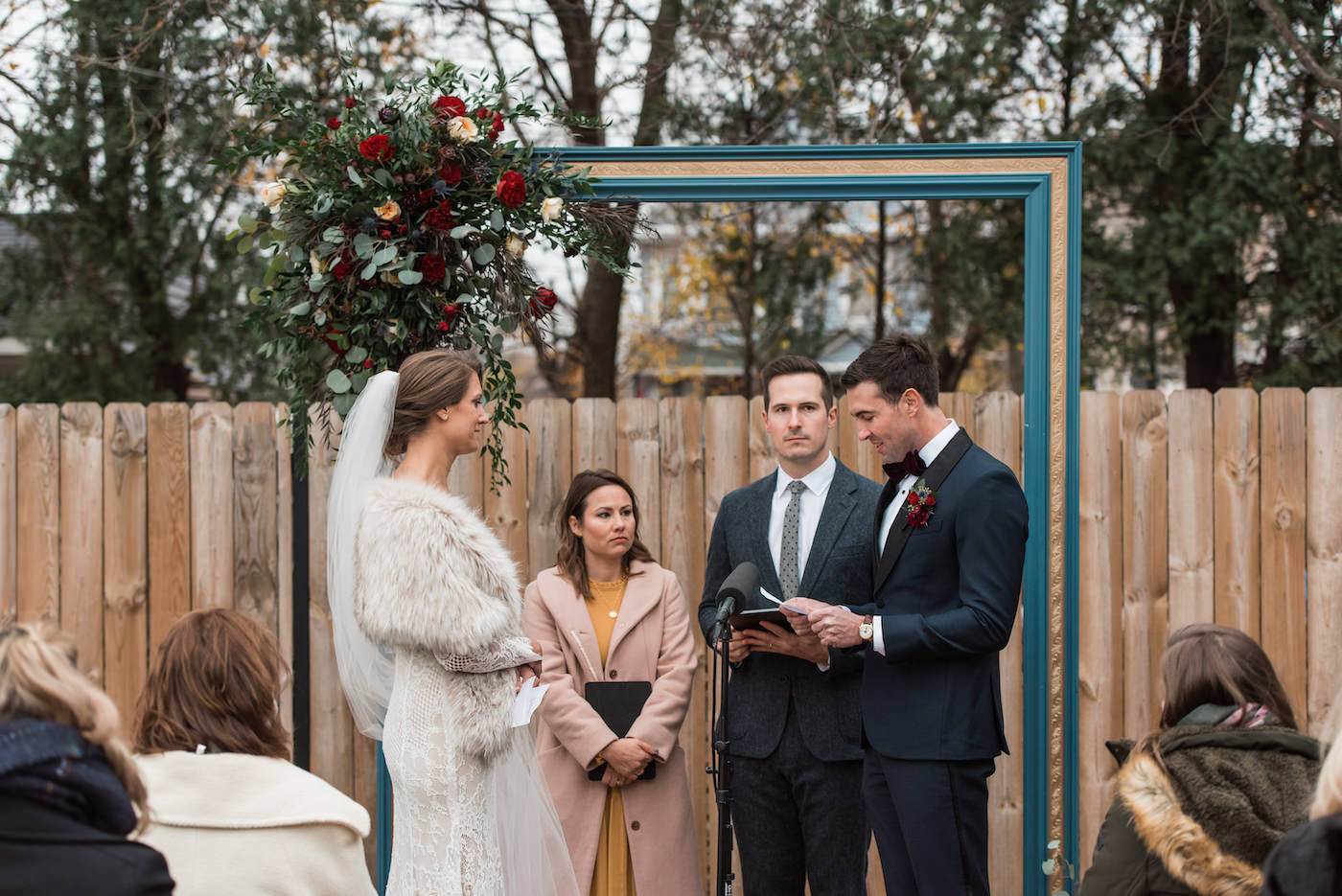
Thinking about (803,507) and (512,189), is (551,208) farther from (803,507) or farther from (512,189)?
(803,507)

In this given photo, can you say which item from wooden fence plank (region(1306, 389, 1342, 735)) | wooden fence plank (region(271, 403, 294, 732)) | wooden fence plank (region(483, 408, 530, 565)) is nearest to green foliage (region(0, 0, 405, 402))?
wooden fence plank (region(271, 403, 294, 732))

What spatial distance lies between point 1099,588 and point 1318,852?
302 centimetres

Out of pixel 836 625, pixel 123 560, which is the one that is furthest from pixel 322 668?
pixel 836 625

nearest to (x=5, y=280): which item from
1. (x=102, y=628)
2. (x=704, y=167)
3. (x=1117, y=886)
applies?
(x=102, y=628)

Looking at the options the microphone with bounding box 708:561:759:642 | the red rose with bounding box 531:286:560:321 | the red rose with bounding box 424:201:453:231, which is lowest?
the microphone with bounding box 708:561:759:642

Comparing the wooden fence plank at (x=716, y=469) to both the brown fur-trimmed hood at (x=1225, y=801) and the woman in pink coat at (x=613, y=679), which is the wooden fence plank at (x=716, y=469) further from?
the brown fur-trimmed hood at (x=1225, y=801)

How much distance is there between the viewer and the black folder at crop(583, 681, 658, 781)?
3.87 m

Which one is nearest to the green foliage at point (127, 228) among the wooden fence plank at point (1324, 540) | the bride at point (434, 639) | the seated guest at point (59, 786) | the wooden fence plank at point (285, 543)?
the wooden fence plank at point (285, 543)

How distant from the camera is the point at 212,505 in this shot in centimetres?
457

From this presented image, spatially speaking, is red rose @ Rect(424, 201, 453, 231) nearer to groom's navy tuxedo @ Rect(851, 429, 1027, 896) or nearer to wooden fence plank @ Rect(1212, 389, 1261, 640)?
groom's navy tuxedo @ Rect(851, 429, 1027, 896)

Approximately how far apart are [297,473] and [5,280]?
5.82 meters

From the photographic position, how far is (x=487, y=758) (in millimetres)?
3197

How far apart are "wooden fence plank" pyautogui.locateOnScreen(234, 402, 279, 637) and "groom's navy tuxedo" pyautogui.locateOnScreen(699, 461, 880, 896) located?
6.25 ft

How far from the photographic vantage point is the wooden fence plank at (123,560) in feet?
14.9
